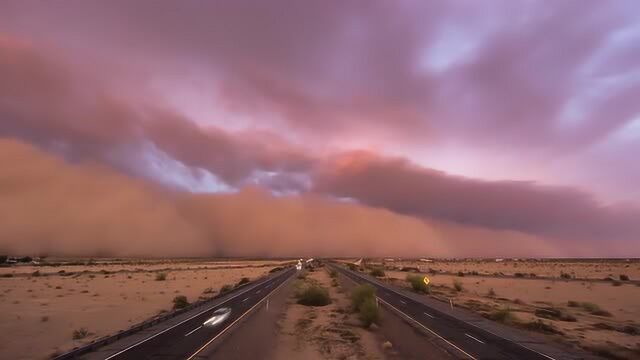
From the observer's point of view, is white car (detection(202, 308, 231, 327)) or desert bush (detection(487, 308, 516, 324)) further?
desert bush (detection(487, 308, 516, 324))

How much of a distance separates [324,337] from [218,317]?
9633mm

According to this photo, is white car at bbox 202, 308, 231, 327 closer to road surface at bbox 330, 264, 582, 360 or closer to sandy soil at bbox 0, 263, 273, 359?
sandy soil at bbox 0, 263, 273, 359

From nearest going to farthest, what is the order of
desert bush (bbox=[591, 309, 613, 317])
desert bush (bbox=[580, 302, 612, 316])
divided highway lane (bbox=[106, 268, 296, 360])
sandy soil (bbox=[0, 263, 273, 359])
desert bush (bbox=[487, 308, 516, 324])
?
divided highway lane (bbox=[106, 268, 296, 360])
sandy soil (bbox=[0, 263, 273, 359])
desert bush (bbox=[487, 308, 516, 324])
desert bush (bbox=[591, 309, 613, 317])
desert bush (bbox=[580, 302, 612, 316])

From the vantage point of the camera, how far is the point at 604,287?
204ft

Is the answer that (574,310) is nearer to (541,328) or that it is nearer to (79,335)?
(541,328)

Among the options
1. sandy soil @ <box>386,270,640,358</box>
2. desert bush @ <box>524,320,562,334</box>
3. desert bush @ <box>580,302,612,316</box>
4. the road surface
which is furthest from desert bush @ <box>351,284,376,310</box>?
desert bush @ <box>580,302,612,316</box>

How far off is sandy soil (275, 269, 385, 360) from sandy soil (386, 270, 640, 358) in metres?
11.2

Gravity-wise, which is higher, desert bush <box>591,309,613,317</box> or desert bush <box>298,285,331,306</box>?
desert bush <box>298,285,331,306</box>

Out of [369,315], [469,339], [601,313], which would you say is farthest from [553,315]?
[469,339]

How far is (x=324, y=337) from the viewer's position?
83.3 feet

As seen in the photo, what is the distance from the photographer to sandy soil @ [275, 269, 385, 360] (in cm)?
2060

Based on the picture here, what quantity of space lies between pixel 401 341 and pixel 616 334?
15.5 meters

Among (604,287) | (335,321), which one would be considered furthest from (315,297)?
(604,287)

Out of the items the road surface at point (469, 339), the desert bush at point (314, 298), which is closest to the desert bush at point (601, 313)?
the road surface at point (469, 339)
